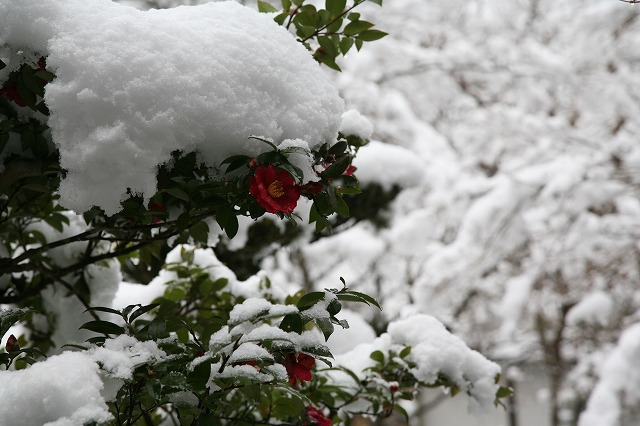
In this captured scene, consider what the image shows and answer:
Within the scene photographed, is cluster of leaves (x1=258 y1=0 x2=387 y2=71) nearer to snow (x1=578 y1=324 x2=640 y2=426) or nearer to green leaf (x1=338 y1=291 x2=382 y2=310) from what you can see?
green leaf (x1=338 y1=291 x2=382 y2=310)

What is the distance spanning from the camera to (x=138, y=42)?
0.74 meters

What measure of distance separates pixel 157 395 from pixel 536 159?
15.5 feet

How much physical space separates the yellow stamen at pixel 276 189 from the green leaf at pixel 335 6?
46 centimetres

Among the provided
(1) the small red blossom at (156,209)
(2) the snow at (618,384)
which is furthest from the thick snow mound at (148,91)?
(2) the snow at (618,384)

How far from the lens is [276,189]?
717 millimetres

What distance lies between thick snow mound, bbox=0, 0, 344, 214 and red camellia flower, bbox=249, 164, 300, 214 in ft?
0.19

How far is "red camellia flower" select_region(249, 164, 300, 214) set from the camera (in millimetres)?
703

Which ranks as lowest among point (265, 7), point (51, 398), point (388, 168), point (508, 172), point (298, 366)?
point (51, 398)

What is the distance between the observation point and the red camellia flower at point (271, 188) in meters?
0.70

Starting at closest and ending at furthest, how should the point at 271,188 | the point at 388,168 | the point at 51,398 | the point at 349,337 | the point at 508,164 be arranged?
the point at 51,398
the point at 271,188
the point at 349,337
the point at 388,168
the point at 508,164

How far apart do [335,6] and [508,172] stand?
342 cm

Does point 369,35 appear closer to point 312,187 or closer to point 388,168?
point 312,187

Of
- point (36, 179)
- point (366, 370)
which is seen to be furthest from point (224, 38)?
point (366, 370)

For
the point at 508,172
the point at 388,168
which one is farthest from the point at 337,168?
the point at 508,172
